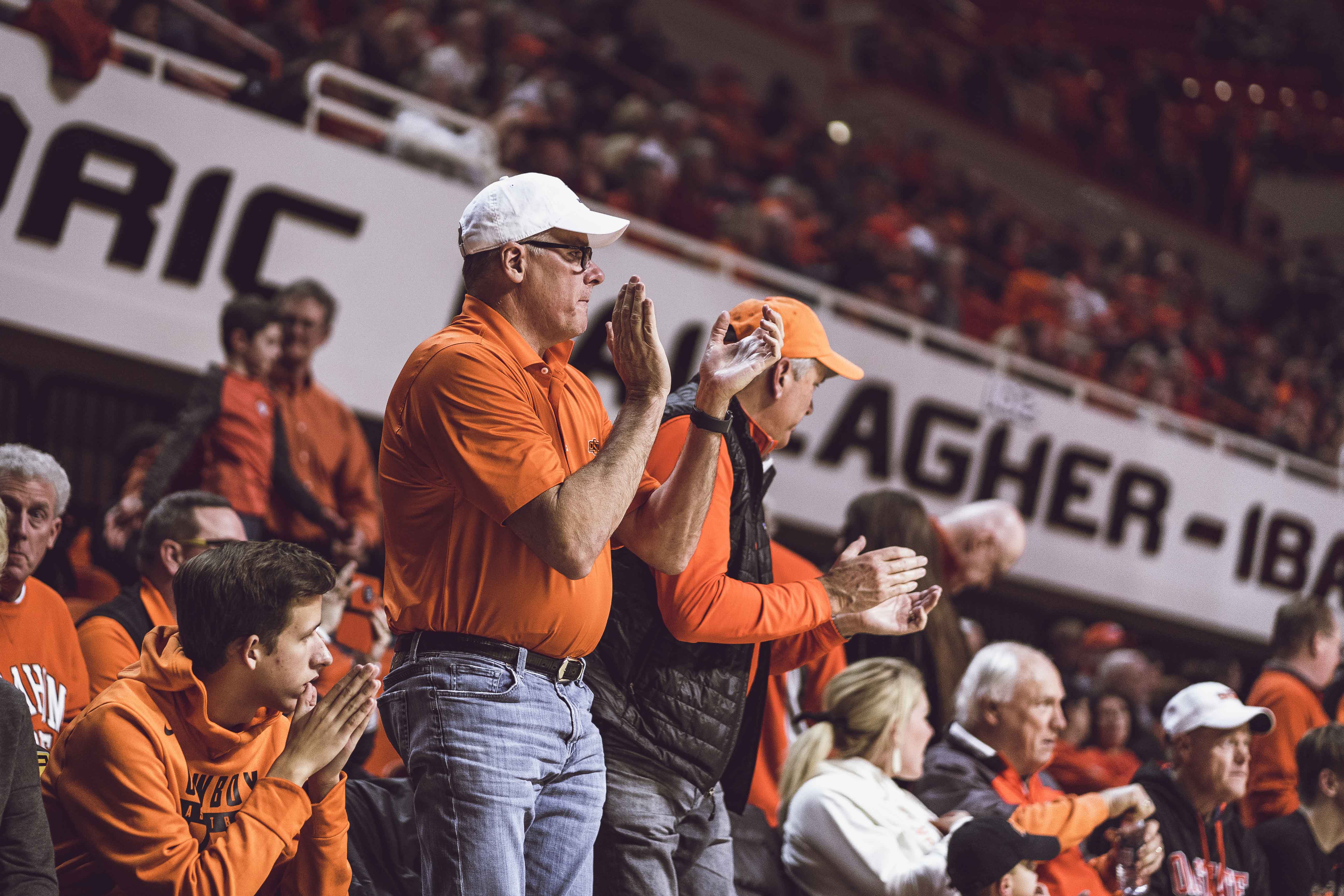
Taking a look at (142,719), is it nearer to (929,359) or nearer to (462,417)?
(462,417)

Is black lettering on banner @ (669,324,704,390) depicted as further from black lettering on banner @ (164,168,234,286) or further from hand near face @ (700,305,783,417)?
→ hand near face @ (700,305,783,417)

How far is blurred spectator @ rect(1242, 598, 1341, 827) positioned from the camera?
15.4 ft

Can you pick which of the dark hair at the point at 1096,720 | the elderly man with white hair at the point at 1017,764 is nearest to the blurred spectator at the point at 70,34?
the elderly man with white hair at the point at 1017,764

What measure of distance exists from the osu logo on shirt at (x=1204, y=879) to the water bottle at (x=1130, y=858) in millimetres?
324

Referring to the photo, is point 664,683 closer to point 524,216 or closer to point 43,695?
point 524,216

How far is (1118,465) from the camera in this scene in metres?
10.0

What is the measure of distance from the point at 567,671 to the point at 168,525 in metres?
1.71

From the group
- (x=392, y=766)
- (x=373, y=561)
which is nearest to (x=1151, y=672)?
(x=373, y=561)

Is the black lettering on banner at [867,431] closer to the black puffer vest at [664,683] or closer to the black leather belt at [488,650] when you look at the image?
the black puffer vest at [664,683]

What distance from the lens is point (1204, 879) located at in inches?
150

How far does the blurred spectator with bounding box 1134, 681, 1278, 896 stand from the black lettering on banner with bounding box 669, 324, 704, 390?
4188 mm

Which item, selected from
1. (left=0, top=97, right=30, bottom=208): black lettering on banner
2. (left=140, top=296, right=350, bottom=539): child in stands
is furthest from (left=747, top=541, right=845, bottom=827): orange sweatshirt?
(left=0, top=97, right=30, bottom=208): black lettering on banner

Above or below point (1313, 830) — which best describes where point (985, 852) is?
below

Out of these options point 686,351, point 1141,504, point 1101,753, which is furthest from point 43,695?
point 1141,504
